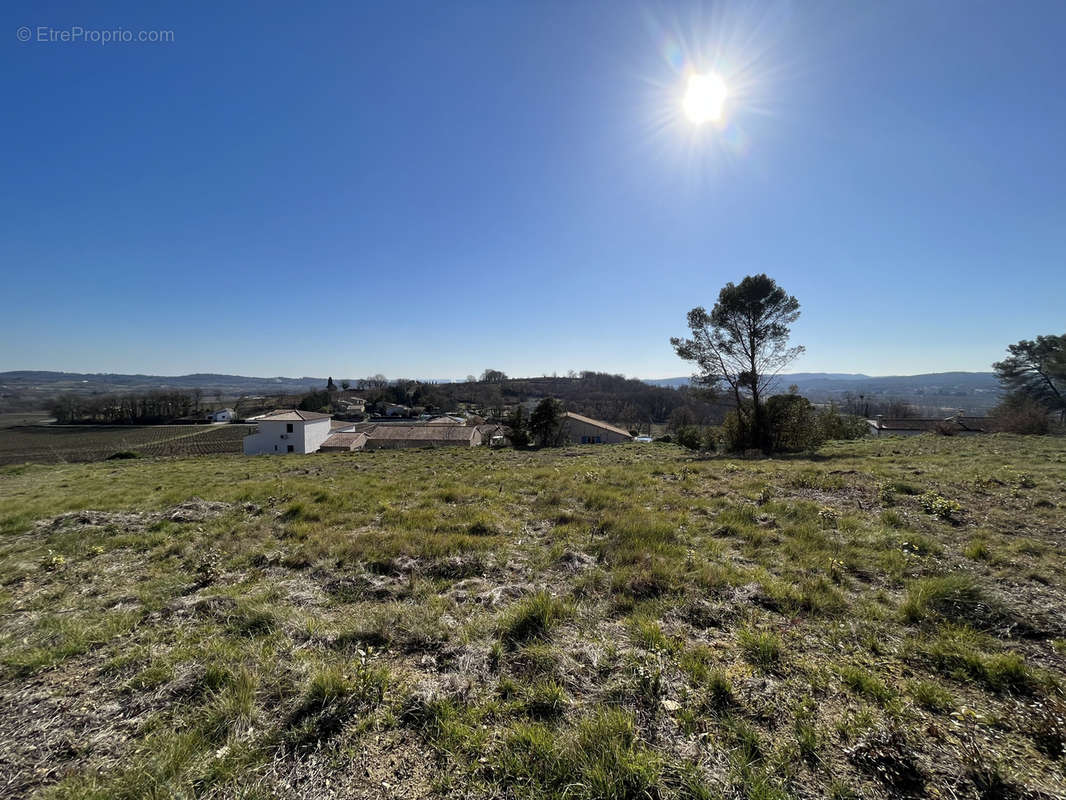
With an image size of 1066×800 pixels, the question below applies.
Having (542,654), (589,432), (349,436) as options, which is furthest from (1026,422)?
(349,436)

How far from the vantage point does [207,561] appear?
5.45 metres

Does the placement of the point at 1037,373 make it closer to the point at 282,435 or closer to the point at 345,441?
the point at 345,441

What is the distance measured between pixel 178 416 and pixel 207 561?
9030cm

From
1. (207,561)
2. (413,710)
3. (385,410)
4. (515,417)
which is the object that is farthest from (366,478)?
(385,410)

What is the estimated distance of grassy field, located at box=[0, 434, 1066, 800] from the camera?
2.34 metres

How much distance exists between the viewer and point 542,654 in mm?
3400

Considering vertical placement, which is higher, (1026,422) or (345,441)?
(1026,422)

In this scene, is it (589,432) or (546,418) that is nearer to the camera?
(546,418)

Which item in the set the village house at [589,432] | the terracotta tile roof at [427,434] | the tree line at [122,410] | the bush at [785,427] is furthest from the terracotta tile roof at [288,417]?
the tree line at [122,410]

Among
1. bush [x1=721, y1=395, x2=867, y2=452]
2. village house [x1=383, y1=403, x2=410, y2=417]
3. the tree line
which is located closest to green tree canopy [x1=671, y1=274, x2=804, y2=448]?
bush [x1=721, y1=395, x2=867, y2=452]

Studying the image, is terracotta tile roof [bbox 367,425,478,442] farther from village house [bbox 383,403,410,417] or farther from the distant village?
village house [bbox 383,403,410,417]

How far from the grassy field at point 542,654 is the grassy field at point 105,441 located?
40.2 metres

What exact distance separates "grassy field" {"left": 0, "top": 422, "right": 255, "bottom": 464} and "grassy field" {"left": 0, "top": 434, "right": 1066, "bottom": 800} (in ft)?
132

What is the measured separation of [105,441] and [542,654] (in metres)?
69.9
